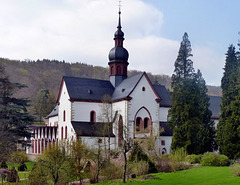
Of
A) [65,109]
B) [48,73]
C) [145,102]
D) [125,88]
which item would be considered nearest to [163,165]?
[145,102]

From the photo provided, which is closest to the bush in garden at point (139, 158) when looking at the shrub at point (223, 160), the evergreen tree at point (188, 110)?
the shrub at point (223, 160)

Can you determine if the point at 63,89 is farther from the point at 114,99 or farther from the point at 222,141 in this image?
the point at 222,141

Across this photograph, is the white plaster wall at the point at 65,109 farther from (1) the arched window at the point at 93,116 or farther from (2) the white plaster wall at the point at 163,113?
(2) the white plaster wall at the point at 163,113

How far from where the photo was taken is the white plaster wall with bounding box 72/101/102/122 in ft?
143

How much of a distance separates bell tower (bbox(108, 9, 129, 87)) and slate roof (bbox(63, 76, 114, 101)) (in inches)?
65.7

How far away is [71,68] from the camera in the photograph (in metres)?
147

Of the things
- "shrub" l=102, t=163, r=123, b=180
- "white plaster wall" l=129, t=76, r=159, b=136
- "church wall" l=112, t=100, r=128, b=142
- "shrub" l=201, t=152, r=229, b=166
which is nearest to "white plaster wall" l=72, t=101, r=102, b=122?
"church wall" l=112, t=100, r=128, b=142

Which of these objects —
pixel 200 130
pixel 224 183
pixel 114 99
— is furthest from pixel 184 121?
pixel 224 183

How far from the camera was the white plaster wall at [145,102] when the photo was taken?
41.8m

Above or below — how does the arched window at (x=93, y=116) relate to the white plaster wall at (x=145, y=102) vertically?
below

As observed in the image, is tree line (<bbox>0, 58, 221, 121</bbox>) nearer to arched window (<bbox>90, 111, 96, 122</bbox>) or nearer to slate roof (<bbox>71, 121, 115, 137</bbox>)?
arched window (<bbox>90, 111, 96, 122</bbox>)

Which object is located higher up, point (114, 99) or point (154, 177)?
point (114, 99)

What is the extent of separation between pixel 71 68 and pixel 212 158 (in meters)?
124

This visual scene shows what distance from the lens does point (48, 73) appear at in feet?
422
